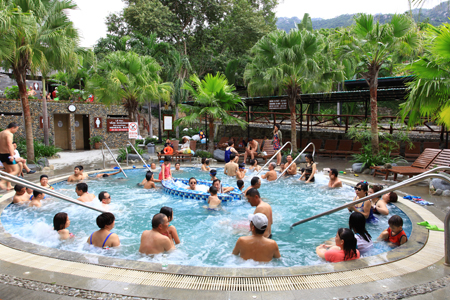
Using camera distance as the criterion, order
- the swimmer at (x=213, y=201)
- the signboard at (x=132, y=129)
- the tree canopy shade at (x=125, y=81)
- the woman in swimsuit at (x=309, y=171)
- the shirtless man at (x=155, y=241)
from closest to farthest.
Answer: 1. the shirtless man at (x=155, y=241)
2. the swimmer at (x=213, y=201)
3. the woman in swimsuit at (x=309, y=171)
4. the signboard at (x=132, y=129)
5. the tree canopy shade at (x=125, y=81)

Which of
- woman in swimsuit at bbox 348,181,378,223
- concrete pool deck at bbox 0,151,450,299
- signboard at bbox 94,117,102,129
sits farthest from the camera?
signboard at bbox 94,117,102,129

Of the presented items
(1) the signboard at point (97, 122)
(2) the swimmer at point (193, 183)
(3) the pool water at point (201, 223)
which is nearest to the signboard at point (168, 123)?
(1) the signboard at point (97, 122)

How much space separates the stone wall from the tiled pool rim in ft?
47.8

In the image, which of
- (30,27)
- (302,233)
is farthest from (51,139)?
(302,233)

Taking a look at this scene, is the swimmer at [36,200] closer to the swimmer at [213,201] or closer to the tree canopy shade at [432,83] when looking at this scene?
the swimmer at [213,201]

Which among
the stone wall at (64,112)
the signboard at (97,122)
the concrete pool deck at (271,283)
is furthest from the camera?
the signboard at (97,122)

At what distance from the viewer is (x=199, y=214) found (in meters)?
7.63

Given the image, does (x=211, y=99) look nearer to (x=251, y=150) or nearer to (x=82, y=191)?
(x=251, y=150)

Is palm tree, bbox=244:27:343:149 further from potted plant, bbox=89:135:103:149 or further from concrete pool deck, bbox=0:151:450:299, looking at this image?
potted plant, bbox=89:135:103:149

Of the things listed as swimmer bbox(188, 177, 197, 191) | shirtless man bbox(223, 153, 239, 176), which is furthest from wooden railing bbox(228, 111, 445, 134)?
swimmer bbox(188, 177, 197, 191)

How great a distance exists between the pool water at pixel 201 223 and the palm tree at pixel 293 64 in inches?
225

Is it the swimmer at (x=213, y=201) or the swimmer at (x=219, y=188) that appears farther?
the swimmer at (x=219, y=188)

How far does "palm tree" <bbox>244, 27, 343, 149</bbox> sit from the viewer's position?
1343 cm

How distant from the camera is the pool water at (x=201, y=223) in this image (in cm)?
518
